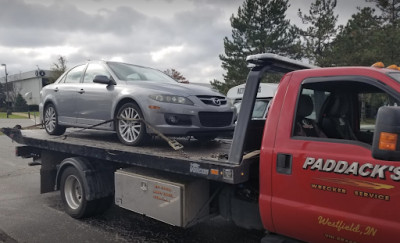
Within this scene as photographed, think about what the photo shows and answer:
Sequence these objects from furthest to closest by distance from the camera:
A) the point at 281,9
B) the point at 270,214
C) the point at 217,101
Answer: the point at 281,9, the point at 217,101, the point at 270,214

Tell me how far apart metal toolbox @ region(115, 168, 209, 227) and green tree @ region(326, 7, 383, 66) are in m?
19.4

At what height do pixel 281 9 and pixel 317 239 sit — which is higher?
pixel 281 9

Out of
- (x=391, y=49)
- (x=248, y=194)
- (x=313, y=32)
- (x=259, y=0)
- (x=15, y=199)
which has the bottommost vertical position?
(x=15, y=199)

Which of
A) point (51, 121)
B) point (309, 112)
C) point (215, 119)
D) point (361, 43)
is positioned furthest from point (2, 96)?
point (309, 112)

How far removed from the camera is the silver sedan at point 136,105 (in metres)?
4.62

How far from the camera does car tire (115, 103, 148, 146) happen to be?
472 centimetres

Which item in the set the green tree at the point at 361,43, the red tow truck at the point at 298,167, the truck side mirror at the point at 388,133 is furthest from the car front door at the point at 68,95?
the green tree at the point at 361,43

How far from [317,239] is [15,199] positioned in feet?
18.2

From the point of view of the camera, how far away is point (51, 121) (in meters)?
6.50

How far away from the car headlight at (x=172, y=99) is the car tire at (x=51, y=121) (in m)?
2.59

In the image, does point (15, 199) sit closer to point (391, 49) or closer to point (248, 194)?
point (248, 194)

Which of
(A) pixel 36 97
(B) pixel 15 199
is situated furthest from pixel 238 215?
(A) pixel 36 97

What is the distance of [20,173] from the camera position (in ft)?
28.6

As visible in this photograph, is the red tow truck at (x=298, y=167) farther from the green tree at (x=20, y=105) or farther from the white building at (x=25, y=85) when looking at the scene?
the white building at (x=25, y=85)
